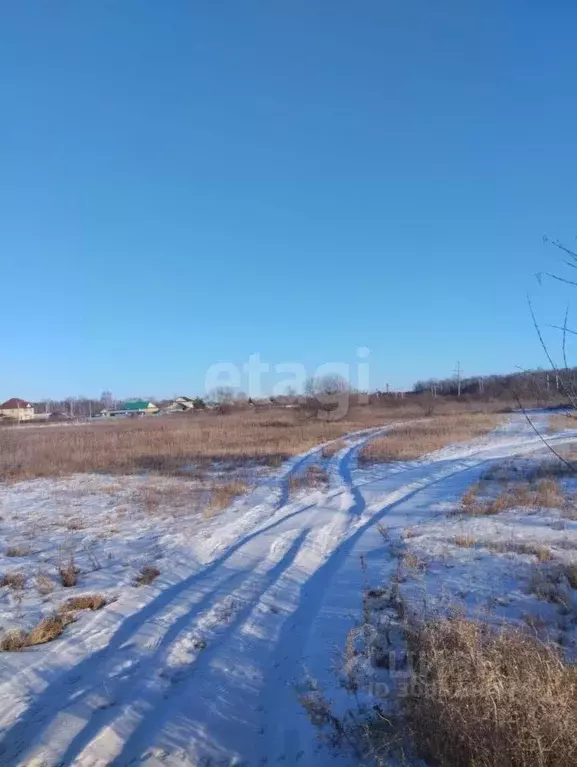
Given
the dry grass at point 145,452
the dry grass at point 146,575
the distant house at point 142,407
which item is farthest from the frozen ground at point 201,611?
the distant house at point 142,407

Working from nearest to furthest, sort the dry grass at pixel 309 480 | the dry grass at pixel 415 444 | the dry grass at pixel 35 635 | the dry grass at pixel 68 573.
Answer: the dry grass at pixel 35 635
the dry grass at pixel 68 573
the dry grass at pixel 309 480
the dry grass at pixel 415 444

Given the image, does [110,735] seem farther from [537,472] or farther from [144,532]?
[537,472]

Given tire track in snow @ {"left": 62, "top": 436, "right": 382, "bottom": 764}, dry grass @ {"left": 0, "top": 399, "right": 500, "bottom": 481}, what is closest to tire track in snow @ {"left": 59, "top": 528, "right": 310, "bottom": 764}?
tire track in snow @ {"left": 62, "top": 436, "right": 382, "bottom": 764}

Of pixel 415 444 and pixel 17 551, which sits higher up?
pixel 415 444

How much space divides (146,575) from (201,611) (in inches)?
67.4

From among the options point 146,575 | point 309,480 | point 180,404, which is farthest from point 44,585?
point 180,404

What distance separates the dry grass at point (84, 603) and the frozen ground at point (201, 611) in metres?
0.19

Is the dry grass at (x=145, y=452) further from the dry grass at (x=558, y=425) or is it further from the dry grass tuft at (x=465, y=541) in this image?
the dry grass at (x=558, y=425)

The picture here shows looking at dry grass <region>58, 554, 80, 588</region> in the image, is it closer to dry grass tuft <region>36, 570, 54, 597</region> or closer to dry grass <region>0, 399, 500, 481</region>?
dry grass tuft <region>36, 570, 54, 597</region>

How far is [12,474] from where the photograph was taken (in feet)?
63.9

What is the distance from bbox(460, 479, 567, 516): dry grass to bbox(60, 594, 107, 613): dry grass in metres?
7.45

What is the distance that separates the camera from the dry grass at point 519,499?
1088 cm

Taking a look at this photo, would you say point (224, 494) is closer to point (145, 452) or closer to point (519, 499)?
point (519, 499)

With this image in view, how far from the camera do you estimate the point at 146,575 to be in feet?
23.8
